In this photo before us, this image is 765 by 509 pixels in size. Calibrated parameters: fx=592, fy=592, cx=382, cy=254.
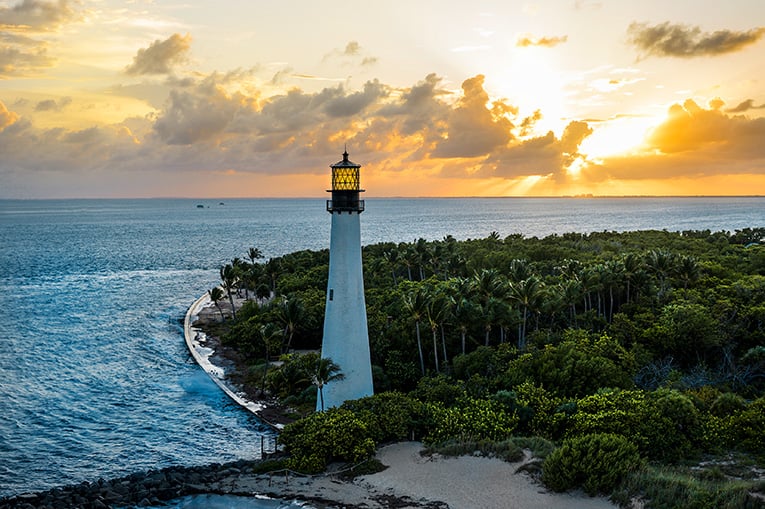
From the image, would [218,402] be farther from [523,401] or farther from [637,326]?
[637,326]

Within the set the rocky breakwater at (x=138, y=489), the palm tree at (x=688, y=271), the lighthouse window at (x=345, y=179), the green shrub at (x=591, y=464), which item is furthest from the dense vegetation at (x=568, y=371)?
the lighthouse window at (x=345, y=179)

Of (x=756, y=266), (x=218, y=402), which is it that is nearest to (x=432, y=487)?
(x=218, y=402)

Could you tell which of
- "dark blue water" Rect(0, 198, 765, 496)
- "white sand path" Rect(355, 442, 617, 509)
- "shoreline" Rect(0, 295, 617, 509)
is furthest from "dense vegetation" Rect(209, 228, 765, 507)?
"dark blue water" Rect(0, 198, 765, 496)

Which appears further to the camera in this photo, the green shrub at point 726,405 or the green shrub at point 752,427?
the green shrub at point 726,405

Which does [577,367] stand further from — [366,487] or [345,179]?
[345,179]

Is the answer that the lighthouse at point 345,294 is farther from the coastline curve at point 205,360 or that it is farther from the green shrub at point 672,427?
the green shrub at point 672,427

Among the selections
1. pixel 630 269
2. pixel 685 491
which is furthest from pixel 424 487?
pixel 630 269
